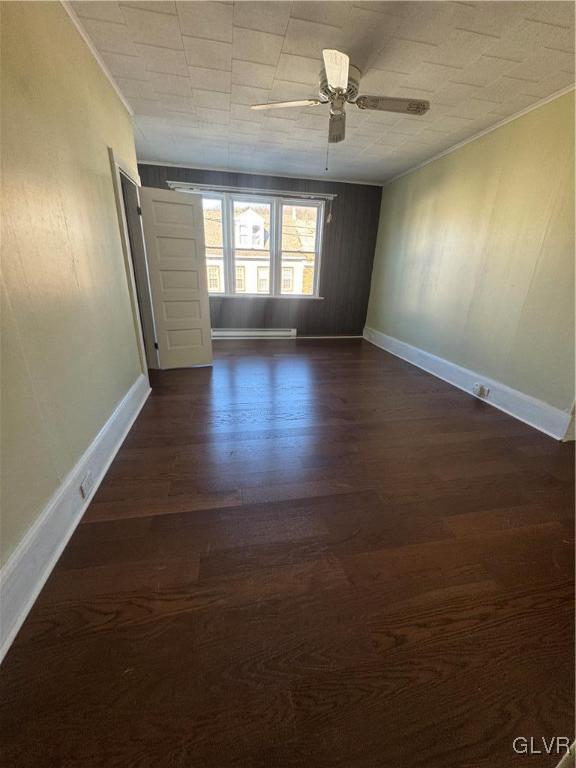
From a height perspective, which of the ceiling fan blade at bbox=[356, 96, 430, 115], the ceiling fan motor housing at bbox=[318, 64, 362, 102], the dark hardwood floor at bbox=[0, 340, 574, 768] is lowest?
the dark hardwood floor at bbox=[0, 340, 574, 768]

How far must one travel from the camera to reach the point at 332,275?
516cm

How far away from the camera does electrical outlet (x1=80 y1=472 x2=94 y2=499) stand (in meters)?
1.51

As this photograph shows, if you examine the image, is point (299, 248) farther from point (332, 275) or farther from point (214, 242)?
point (214, 242)

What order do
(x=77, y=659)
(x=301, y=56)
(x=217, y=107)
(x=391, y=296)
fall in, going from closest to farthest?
(x=77, y=659) → (x=301, y=56) → (x=217, y=107) → (x=391, y=296)

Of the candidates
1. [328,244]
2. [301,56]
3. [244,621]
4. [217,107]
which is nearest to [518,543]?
[244,621]

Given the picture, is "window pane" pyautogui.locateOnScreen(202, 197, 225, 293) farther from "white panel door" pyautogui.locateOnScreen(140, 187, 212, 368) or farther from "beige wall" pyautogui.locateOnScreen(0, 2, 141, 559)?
"beige wall" pyautogui.locateOnScreen(0, 2, 141, 559)

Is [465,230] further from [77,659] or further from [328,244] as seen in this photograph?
[77,659]

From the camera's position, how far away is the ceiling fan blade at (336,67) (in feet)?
5.25

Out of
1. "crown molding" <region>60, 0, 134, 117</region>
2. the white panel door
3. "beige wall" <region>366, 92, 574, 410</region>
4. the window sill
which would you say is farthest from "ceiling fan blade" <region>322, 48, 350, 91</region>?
the window sill

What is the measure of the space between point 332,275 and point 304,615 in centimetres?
497

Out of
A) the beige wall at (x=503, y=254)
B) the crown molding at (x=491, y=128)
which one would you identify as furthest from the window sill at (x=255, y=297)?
the crown molding at (x=491, y=128)

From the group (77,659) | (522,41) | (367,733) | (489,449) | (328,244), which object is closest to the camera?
(367,733)

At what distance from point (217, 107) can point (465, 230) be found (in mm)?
2716

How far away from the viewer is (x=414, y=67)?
6.48 feet
